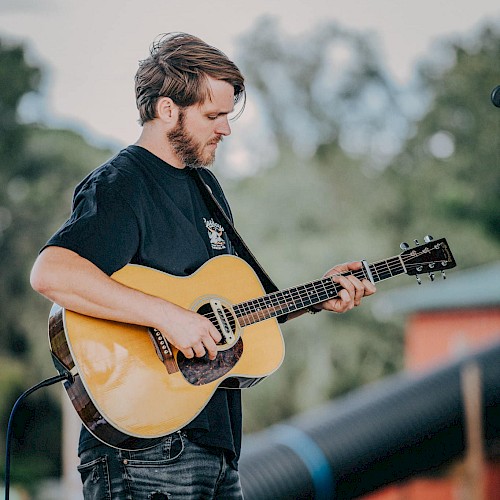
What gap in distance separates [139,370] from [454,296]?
1400cm

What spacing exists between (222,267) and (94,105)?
77.2ft

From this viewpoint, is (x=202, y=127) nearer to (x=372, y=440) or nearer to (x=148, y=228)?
(x=148, y=228)

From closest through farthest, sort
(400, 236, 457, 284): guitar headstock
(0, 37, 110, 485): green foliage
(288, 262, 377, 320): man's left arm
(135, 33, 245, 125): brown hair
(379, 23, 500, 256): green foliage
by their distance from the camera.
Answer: (135, 33, 245, 125): brown hair < (288, 262, 377, 320): man's left arm < (400, 236, 457, 284): guitar headstock < (0, 37, 110, 485): green foliage < (379, 23, 500, 256): green foliage

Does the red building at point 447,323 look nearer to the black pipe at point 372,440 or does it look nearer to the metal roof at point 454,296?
the metal roof at point 454,296

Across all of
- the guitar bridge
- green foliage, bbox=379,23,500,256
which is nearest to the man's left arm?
the guitar bridge

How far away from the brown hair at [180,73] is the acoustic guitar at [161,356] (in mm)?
498

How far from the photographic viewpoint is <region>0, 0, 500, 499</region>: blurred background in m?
22.1

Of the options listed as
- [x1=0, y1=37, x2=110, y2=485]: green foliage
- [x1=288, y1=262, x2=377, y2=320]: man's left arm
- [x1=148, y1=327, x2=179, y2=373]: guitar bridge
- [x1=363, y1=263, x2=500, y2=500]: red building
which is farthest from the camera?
[x1=0, y1=37, x2=110, y2=485]: green foliage

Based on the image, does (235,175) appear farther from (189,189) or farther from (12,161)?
(189,189)

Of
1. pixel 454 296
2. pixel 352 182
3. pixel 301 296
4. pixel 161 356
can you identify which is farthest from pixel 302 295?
pixel 352 182

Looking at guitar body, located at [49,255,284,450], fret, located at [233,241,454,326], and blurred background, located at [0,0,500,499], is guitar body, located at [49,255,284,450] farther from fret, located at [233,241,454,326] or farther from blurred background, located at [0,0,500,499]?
blurred background, located at [0,0,500,499]

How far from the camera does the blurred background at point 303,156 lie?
22094 mm

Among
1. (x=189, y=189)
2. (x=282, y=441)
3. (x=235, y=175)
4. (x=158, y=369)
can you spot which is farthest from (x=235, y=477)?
(x=235, y=175)

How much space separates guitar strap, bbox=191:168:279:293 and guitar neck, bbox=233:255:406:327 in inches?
3.2
